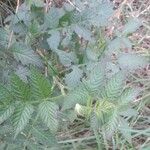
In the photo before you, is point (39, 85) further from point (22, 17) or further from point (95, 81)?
point (22, 17)

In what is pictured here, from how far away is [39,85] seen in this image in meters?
0.79

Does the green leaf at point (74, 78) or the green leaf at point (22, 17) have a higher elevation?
the green leaf at point (22, 17)

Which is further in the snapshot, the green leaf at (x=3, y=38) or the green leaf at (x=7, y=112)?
the green leaf at (x=3, y=38)

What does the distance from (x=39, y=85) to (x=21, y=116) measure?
0.07 meters

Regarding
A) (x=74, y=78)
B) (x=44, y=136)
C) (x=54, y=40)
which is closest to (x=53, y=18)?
(x=54, y=40)

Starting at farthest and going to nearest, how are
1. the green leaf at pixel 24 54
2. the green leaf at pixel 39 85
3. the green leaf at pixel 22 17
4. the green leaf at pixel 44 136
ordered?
the green leaf at pixel 22 17, the green leaf at pixel 24 54, the green leaf at pixel 44 136, the green leaf at pixel 39 85

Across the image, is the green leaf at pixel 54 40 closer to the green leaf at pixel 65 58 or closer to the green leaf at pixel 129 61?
the green leaf at pixel 65 58

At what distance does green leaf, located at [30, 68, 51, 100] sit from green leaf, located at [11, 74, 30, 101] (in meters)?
0.01

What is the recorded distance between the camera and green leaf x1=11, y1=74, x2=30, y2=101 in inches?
30.9

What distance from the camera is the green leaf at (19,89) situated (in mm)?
784

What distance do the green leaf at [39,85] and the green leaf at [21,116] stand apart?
0.09ft

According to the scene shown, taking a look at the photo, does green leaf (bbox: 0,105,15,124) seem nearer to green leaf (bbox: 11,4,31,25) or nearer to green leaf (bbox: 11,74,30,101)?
green leaf (bbox: 11,74,30,101)

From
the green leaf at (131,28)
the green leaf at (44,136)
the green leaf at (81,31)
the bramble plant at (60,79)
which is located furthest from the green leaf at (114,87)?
the green leaf at (131,28)

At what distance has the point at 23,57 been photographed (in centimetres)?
113
